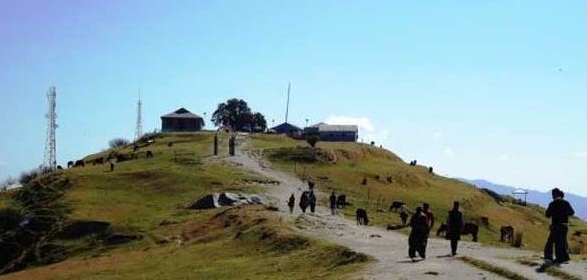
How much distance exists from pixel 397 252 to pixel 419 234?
13.4ft

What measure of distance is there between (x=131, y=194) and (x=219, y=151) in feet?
105

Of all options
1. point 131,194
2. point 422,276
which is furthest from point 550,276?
point 131,194

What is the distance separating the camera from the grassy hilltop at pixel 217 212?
131ft

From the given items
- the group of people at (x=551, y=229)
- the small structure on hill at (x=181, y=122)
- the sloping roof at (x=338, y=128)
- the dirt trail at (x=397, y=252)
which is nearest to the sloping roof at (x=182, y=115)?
the small structure on hill at (x=181, y=122)

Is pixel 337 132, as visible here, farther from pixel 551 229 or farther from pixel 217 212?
pixel 551 229

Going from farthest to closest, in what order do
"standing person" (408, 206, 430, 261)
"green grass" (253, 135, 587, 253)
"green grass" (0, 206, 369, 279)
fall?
1. "green grass" (253, 135, 587, 253)
2. "green grass" (0, 206, 369, 279)
3. "standing person" (408, 206, 430, 261)

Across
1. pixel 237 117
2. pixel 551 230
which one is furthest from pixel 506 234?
pixel 237 117

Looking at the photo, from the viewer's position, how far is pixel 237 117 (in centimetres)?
17062

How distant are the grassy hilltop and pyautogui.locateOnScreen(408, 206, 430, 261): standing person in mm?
2193

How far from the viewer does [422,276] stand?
2777 centimetres

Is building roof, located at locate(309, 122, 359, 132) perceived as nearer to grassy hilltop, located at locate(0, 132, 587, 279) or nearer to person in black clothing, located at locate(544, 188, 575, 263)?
grassy hilltop, located at locate(0, 132, 587, 279)

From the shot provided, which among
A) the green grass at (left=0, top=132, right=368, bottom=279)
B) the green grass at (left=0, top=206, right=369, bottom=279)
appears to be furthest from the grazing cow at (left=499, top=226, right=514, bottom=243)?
the green grass at (left=0, top=132, right=368, bottom=279)

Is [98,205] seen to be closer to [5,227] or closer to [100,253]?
[5,227]

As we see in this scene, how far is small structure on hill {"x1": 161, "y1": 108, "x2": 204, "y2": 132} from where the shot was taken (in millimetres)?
152750
